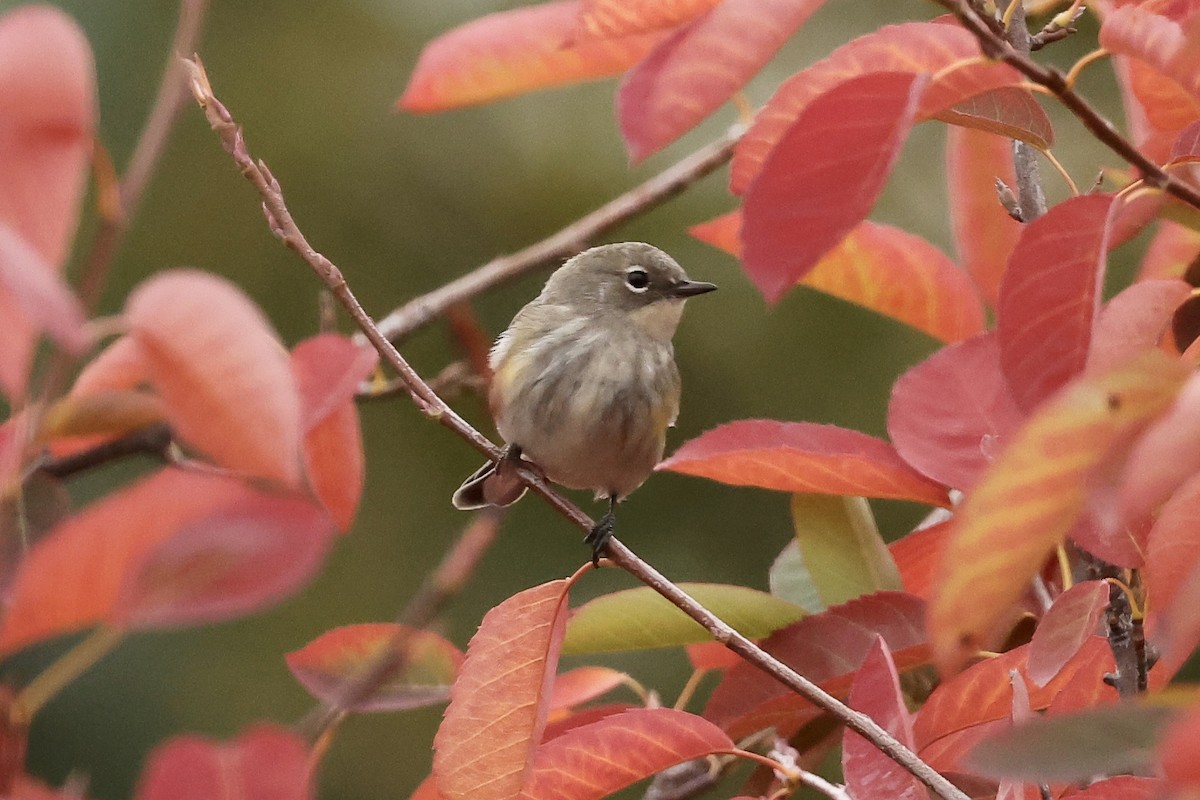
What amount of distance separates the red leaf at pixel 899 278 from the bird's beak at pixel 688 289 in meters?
1.27

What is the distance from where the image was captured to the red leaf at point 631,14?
1.16 metres

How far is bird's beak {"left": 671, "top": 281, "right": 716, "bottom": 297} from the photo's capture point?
10.4 feet

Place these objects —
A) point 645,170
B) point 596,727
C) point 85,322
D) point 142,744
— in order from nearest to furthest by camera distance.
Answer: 1. point 85,322
2. point 596,727
3. point 142,744
4. point 645,170

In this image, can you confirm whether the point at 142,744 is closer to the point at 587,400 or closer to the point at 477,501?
the point at 477,501

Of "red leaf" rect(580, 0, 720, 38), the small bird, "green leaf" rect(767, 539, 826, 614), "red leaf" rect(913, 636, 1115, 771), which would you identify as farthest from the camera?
the small bird

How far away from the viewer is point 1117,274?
168 inches

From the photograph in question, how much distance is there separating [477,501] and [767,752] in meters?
1.27

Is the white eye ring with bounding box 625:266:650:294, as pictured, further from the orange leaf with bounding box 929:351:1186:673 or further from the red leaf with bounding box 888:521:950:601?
the orange leaf with bounding box 929:351:1186:673

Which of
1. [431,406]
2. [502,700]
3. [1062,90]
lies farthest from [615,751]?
[1062,90]

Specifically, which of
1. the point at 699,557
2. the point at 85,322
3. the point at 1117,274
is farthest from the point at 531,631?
the point at 1117,274

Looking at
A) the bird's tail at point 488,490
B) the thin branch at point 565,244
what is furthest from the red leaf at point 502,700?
the bird's tail at point 488,490

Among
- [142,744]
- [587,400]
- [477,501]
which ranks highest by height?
[587,400]

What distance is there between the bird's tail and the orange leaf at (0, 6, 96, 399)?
2.09 m

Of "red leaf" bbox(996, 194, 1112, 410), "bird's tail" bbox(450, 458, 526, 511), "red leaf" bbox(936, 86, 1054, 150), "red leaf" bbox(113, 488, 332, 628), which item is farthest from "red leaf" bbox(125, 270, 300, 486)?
"bird's tail" bbox(450, 458, 526, 511)
